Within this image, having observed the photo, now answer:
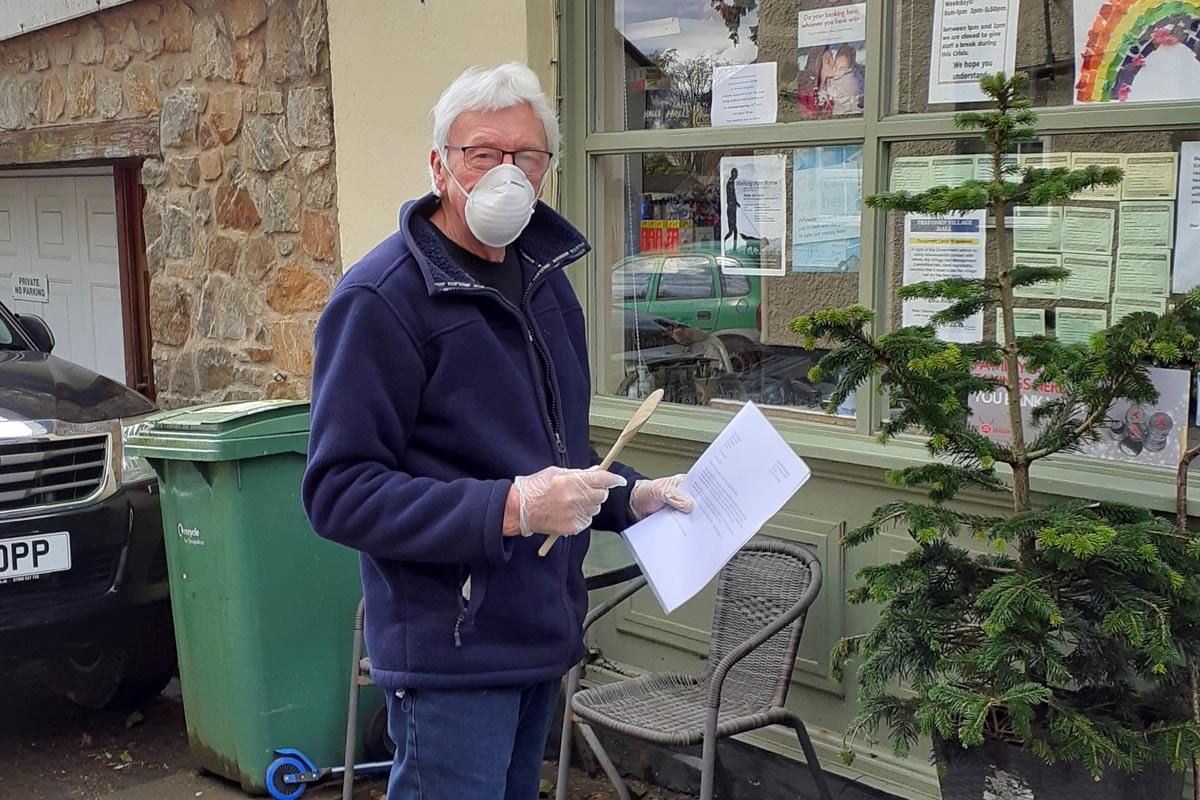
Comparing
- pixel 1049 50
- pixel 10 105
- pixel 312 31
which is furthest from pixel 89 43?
pixel 1049 50

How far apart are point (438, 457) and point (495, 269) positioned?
0.38 metres

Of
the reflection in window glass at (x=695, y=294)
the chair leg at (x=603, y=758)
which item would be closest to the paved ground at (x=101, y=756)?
the chair leg at (x=603, y=758)

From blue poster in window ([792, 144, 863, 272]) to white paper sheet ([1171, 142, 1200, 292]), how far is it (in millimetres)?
873

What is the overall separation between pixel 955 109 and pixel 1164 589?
1.56 metres

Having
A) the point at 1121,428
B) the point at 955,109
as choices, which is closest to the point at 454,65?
the point at 955,109

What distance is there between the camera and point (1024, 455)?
2.69 meters

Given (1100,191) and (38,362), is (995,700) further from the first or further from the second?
(38,362)

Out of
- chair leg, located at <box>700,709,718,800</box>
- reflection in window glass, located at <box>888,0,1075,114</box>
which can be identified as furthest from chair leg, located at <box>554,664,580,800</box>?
reflection in window glass, located at <box>888,0,1075,114</box>

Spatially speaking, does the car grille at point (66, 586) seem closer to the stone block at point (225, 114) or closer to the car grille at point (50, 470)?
the car grille at point (50, 470)

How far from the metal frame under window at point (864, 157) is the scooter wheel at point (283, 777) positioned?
1.47 meters

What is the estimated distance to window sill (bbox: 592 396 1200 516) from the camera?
309 cm

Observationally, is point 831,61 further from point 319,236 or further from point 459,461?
point 319,236

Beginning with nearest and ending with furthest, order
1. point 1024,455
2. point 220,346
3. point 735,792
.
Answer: point 1024,455 → point 735,792 → point 220,346

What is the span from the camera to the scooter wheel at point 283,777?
4090mm
